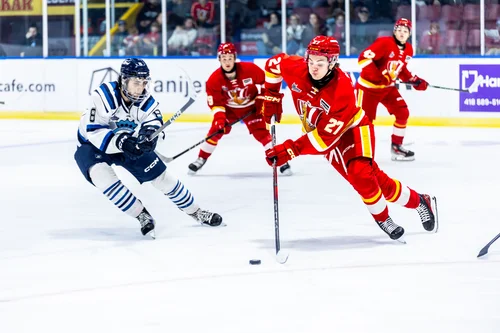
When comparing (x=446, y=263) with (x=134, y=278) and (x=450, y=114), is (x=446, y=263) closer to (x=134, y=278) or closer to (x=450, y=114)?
(x=134, y=278)

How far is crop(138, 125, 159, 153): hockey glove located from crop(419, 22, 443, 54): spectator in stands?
6184mm

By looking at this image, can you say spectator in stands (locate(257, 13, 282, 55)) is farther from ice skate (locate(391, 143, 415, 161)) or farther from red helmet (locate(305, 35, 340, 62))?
red helmet (locate(305, 35, 340, 62))

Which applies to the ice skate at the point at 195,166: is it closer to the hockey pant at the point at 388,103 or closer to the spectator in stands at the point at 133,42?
the hockey pant at the point at 388,103

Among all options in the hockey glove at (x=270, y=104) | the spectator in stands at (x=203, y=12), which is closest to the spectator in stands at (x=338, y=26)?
the spectator in stands at (x=203, y=12)

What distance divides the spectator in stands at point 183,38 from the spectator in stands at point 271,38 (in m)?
0.79

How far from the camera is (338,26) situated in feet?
35.9

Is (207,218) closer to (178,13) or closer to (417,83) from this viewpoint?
(417,83)

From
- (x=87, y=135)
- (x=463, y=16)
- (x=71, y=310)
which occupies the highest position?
(x=463, y=16)

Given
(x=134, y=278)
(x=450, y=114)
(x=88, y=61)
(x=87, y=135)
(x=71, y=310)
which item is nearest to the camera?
(x=71, y=310)

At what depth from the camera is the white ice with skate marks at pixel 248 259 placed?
3.29 metres

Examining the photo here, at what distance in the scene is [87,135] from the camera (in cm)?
471

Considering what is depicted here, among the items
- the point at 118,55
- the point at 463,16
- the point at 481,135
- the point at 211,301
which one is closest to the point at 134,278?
the point at 211,301

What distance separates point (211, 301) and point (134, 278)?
1.61 feet

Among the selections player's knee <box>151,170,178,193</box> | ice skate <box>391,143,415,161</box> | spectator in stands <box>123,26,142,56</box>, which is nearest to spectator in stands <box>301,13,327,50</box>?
spectator in stands <box>123,26,142,56</box>
